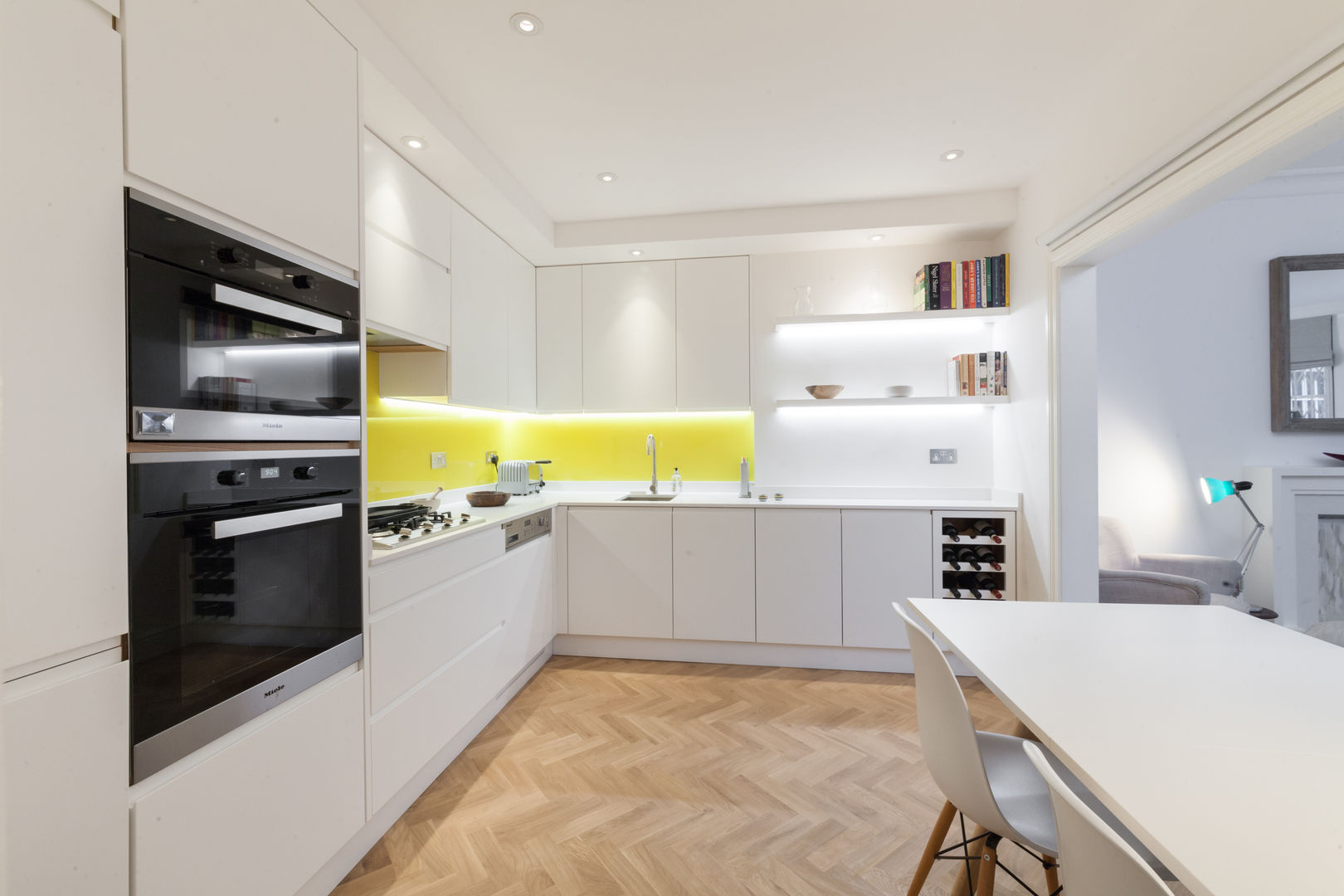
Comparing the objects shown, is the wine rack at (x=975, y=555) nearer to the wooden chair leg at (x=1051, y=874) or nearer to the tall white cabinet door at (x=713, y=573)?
the tall white cabinet door at (x=713, y=573)

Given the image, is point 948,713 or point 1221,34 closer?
point 948,713

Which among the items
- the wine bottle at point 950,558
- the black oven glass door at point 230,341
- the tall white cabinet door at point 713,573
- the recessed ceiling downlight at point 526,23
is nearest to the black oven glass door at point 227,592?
A: the black oven glass door at point 230,341

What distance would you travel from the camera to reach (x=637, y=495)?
12.7ft

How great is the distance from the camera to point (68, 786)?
0.96m

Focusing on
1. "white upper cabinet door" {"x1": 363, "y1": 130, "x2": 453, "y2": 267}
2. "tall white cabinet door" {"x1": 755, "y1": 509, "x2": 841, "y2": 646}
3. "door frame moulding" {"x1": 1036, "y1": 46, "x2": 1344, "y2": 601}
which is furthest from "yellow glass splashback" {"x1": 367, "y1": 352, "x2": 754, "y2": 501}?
"door frame moulding" {"x1": 1036, "y1": 46, "x2": 1344, "y2": 601}

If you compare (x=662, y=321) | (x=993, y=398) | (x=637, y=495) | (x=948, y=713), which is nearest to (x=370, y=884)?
(x=948, y=713)

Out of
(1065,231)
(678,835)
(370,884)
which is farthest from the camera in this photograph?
(1065,231)

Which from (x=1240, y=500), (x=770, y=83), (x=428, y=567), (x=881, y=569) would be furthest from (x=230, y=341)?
(x=1240, y=500)

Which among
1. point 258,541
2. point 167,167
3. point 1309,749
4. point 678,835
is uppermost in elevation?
point 167,167

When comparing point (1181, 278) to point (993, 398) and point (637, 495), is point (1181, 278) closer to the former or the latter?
point (993, 398)

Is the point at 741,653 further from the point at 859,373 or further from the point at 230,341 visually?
the point at 230,341

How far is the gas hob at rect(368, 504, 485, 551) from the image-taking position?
2.01 metres

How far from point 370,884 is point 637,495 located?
8.18ft

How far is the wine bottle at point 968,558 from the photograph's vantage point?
3.21m
